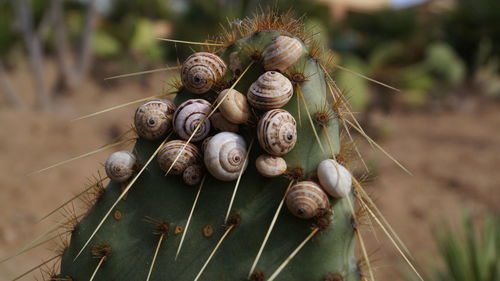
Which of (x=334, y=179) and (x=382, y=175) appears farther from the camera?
(x=382, y=175)

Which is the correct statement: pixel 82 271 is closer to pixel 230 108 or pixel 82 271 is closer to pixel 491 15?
pixel 230 108

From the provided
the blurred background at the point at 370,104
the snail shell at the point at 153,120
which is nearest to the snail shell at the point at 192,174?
the snail shell at the point at 153,120

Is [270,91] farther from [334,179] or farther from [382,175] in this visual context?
[382,175]

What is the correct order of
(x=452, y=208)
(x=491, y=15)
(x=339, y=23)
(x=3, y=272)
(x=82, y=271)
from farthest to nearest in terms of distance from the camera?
(x=339, y=23), (x=491, y=15), (x=452, y=208), (x=3, y=272), (x=82, y=271)

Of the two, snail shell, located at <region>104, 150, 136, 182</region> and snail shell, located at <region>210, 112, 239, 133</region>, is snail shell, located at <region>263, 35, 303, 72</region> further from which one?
snail shell, located at <region>104, 150, 136, 182</region>

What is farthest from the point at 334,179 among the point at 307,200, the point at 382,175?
the point at 382,175

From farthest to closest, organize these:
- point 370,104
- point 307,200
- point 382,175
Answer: point 370,104
point 382,175
point 307,200

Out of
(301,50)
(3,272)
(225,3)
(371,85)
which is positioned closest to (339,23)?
(225,3)
